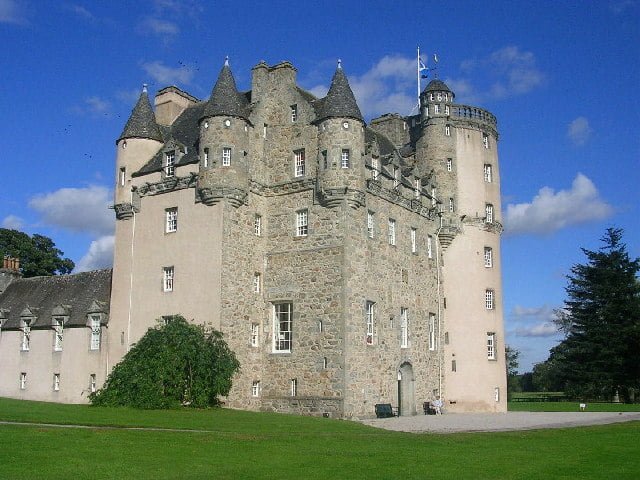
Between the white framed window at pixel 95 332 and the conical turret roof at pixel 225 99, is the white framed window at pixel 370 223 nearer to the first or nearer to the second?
the conical turret roof at pixel 225 99

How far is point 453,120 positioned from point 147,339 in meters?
23.3

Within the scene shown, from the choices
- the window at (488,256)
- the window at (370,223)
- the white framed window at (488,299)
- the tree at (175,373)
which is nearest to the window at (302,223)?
the window at (370,223)

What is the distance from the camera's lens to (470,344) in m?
43.7

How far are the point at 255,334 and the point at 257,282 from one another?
257 centimetres

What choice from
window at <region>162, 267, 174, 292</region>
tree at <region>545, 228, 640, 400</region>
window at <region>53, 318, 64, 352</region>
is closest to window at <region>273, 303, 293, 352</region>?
window at <region>162, 267, 174, 292</region>

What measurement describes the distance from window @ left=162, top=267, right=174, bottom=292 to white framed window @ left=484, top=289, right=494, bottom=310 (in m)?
19.2

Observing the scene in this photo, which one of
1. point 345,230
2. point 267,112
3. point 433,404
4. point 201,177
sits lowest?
point 433,404

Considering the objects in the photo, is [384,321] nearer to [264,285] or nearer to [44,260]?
[264,285]

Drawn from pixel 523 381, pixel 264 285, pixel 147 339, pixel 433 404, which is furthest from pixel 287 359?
pixel 523 381

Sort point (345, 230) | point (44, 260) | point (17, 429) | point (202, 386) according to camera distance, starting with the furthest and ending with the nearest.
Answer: point (44, 260), point (345, 230), point (202, 386), point (17, 429)

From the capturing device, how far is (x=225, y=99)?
36.2 m

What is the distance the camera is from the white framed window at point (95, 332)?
130 feet

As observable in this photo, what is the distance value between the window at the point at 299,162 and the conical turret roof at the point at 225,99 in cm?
315

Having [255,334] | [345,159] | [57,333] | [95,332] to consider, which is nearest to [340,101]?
[345,159]
